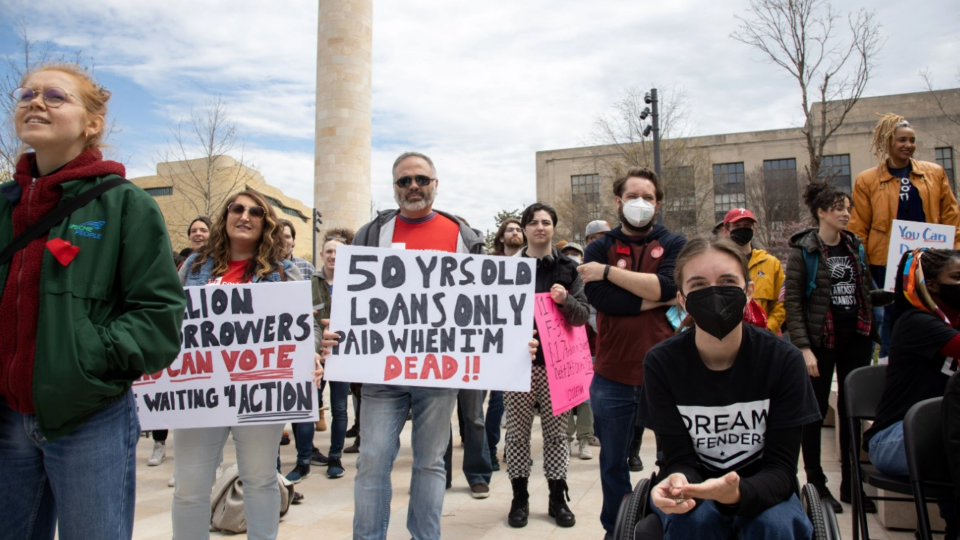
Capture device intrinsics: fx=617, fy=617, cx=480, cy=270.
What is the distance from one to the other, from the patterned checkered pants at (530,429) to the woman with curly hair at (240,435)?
5.75 feet

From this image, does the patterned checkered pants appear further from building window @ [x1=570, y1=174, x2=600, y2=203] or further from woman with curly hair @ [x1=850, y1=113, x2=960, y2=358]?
building window @ [x1=570, y1=174, x2=600, y2=203]

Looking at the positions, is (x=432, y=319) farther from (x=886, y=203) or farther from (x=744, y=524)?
(x=886, y=203)

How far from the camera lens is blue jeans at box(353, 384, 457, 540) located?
3.04 metres

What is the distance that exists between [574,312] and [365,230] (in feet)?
4.86

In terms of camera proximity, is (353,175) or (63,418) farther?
(353,175)

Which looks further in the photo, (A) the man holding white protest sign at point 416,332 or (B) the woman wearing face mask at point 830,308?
(B) the woman wearing face mask at point 830,308

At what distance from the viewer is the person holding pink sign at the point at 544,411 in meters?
4.18

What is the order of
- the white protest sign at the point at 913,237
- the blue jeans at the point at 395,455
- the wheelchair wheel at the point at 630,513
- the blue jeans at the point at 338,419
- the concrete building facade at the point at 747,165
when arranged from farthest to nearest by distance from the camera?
the concrete building facade at the point at 747,165
the blue jeans at the point at 338,419
the white protest sign at the point at 913,237
the blue jeans at the point at 395,455
the wheelchair wheel at the point at 630,513

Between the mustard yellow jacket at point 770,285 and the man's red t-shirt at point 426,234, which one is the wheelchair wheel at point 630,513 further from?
the mustard yellow jacket at point 770,285

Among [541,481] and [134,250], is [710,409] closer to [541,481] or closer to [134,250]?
[134,250]

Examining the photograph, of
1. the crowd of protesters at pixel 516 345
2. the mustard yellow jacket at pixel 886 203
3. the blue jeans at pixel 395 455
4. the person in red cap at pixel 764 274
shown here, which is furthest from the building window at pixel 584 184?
the blue jeans at pixel 395 455

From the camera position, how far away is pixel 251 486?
3.14 m

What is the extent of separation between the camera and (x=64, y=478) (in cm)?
196

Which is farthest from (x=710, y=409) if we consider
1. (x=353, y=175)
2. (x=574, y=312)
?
(x=353, y=175)
